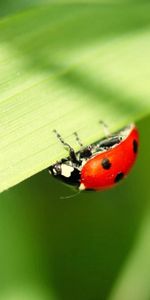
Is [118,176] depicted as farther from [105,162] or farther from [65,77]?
[65,77]

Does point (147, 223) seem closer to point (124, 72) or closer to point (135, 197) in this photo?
point (135, 197)

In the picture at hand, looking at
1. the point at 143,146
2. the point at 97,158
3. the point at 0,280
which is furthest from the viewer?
the point at 143,146

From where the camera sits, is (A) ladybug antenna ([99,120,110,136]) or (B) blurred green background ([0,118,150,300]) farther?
(B) blurred green background ([0,118,150,300])

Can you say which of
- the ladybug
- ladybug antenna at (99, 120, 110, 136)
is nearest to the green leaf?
ladybug antenna at (99, 120, 110, 136)

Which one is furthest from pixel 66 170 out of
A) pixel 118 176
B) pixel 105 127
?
pixel 105 127

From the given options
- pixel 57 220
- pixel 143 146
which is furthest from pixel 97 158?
pixel 57 220

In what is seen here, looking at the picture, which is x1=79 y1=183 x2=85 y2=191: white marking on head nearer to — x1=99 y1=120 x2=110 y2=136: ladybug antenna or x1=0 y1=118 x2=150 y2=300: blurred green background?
x1=0 y1=118 x2=150 y2=300: blurred green background
